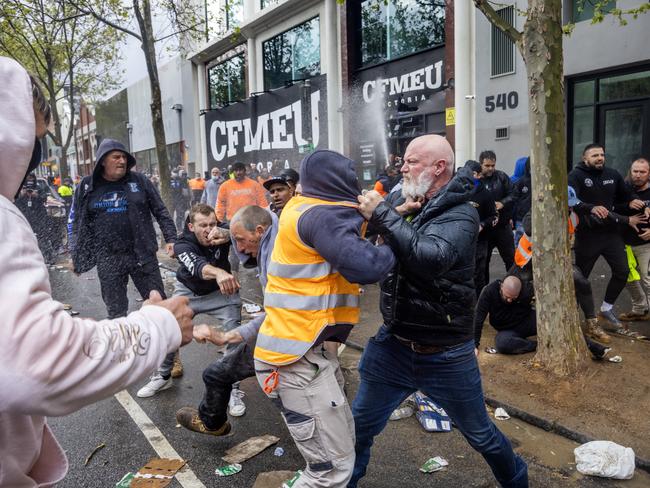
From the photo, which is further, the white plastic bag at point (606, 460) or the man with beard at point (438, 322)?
the white plastic bag at point (606, 460)

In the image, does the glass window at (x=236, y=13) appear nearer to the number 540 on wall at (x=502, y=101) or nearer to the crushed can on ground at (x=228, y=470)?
the number 540 on wall at (x=502, y=101)

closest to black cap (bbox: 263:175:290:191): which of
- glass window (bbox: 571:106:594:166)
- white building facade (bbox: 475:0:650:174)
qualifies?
white building facade (bbox: 475:0:650:174)

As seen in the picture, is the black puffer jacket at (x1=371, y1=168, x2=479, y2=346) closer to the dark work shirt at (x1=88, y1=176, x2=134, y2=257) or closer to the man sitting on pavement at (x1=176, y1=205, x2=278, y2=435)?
the man sitting on pavement at (x1=176, y1=205, x2=278, y2=435)

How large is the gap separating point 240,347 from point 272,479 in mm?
778

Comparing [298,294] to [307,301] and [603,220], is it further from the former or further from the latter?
[603,220]

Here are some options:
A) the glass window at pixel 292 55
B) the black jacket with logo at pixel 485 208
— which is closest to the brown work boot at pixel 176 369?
the black jacket with logo at pixel 485 208

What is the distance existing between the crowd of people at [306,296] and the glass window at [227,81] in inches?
699

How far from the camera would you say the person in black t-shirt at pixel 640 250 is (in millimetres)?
5875

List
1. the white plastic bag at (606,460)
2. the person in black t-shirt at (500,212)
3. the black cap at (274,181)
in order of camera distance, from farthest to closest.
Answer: the person in black t-shirt at (500,212), the black cap at (274,181), the white plastic bag at (606,460)

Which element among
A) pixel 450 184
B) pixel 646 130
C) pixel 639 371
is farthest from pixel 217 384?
pixel 646 130

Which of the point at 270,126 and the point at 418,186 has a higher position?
the point at 270,126

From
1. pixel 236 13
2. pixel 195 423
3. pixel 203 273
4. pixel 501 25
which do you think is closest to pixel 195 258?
pixel 203 273

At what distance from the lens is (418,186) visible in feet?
8.85

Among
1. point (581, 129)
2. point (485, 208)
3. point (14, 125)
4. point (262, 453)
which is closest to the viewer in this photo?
point (14, 125)
